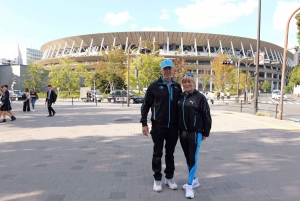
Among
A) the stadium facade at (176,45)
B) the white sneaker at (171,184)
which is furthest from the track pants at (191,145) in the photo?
the stadium facade at (176,45)

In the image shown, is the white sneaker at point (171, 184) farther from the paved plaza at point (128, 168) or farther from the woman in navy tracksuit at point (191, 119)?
the woman in navy tracksuit at point (191, 119)

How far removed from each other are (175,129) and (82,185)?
5.76 feet

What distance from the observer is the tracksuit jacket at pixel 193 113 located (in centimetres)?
312

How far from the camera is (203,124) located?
3.24 meters

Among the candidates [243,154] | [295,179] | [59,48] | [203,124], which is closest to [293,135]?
[243,154]

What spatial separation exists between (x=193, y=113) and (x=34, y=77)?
150ft

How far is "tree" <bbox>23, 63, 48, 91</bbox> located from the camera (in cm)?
4219

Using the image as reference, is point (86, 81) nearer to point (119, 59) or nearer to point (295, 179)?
point (119, 59)

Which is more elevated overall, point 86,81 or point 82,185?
point 86,81

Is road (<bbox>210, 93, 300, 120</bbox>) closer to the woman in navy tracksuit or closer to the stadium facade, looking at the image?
the woman in navy tracksuit

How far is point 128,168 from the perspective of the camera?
4.43 m

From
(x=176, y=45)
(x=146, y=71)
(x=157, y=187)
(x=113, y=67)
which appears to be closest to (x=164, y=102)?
(x=157, y=187)

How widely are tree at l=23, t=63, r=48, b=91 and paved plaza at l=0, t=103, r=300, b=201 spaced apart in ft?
129

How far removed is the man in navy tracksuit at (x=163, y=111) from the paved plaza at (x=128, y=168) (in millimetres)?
591
